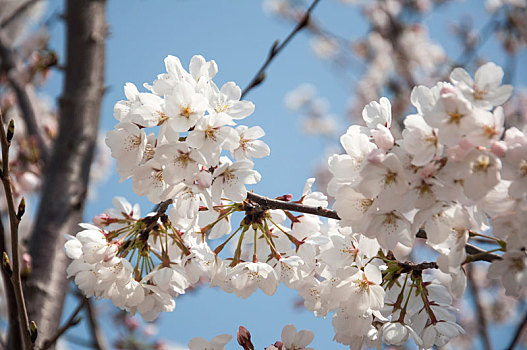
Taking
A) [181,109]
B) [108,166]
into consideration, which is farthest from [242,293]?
[108,166]

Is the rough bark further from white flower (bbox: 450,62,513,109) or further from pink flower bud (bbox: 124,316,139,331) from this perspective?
pink flower bud (bbox: 124,316,139,331)

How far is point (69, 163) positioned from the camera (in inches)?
81.0

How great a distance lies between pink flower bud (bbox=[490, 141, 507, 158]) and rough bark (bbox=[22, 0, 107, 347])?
1447mm

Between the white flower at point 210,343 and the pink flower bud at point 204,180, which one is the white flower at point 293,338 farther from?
the pink flower bud at point 204,180

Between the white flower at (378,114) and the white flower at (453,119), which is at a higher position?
the white flower at (378,114)

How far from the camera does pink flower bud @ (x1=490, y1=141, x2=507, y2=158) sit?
75 cm

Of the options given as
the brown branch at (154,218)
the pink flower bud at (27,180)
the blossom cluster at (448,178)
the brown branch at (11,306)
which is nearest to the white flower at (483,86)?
the blossom cluster at (448,178)

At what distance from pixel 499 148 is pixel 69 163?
1.82m

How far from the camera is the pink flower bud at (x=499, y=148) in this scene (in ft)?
2.45

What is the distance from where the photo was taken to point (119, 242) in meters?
1.05

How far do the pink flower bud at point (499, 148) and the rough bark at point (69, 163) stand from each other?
57.0 inches

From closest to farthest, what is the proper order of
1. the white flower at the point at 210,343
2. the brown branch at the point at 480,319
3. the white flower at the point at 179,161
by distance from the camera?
the white flower at the point at 179,161 → the white flower at the point at 210,343 → the brown branch at the point at 480,319

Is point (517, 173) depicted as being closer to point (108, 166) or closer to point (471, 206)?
point (471, 206)

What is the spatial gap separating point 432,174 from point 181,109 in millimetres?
478
